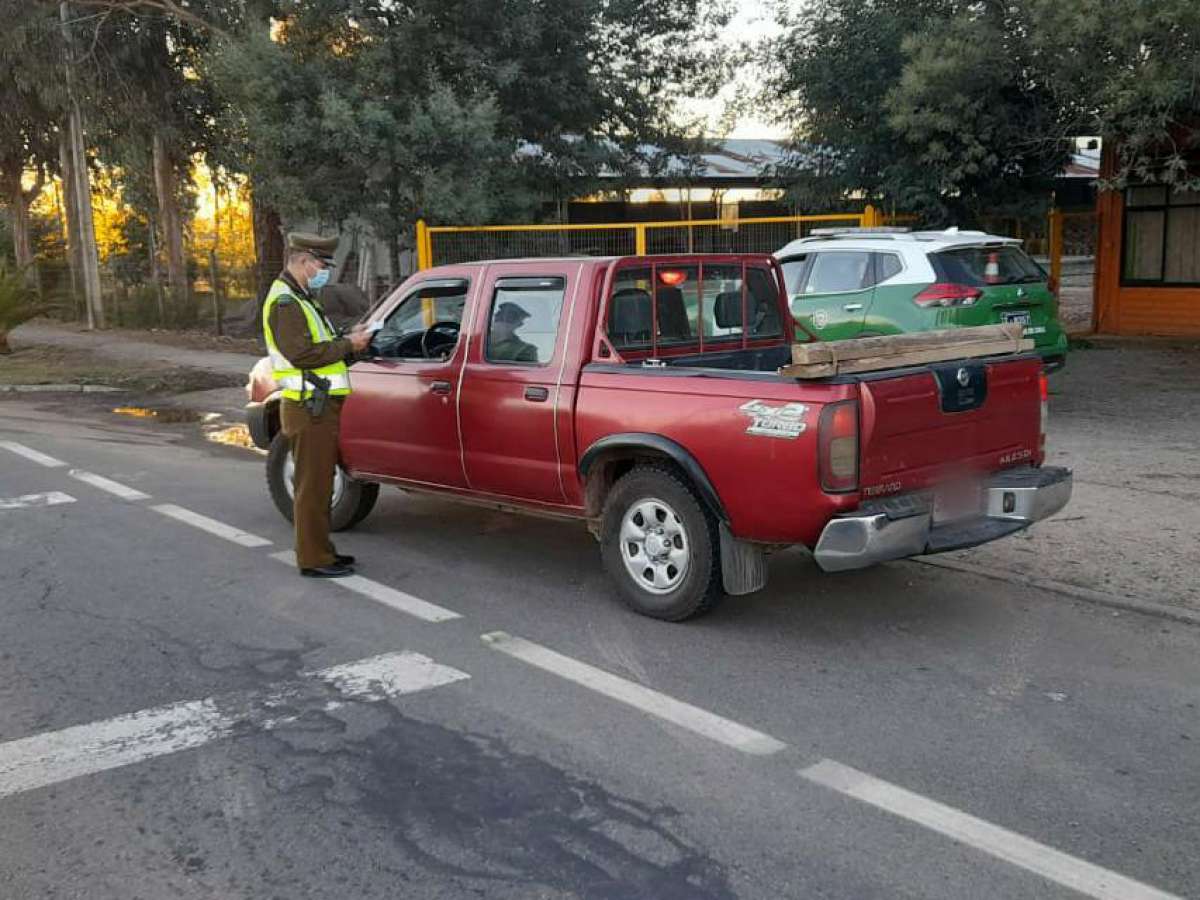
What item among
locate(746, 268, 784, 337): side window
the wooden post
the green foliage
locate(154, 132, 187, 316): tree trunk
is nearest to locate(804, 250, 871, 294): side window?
the green foliage

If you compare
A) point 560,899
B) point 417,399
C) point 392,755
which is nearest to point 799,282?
point 417,399

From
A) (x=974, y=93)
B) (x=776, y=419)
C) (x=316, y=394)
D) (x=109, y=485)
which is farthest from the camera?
(x=974, y=93)

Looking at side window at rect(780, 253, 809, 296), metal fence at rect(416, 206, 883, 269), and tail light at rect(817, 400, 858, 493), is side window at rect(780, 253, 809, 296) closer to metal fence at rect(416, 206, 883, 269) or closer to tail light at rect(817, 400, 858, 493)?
metal fence at rect(416, 206, 883, 269)

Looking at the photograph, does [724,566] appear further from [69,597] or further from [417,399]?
[69,597]

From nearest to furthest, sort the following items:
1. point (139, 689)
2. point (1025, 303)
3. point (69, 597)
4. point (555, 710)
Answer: point (555, 710) → point (139, 689) → point (69, 597) → point (1025, 303)

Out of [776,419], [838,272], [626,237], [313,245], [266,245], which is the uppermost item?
[266,245]

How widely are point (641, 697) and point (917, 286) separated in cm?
666

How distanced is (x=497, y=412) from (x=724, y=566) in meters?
1.57

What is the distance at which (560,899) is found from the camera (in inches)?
127

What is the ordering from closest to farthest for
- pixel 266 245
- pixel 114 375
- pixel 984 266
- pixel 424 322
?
pixel 424 322
pixel 984 266
pixel 114 375
pixel 266 245

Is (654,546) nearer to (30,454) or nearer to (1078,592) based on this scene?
(1078,592)

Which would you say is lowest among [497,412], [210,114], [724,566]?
[724,566]

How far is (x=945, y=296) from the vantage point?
10203 mm

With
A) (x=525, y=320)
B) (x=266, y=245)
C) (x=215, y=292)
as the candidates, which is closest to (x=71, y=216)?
(x=215, y=292)
